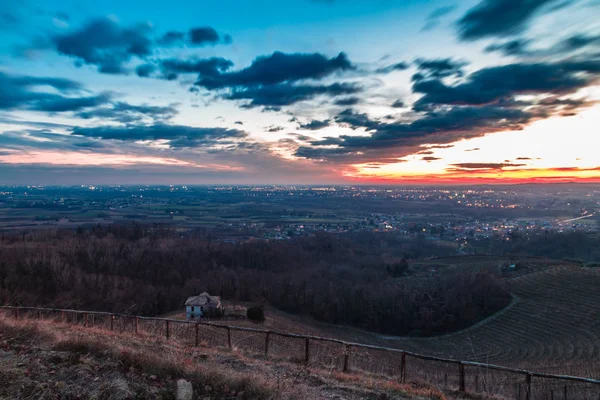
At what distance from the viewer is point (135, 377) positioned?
6.48 metres

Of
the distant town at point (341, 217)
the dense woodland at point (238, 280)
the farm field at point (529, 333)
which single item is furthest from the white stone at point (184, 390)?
the distant town at point (341, 217)

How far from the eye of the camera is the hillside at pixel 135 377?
A: 5836 mm

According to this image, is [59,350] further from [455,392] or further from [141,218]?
[141,218]

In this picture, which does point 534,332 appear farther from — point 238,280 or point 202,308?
point 238,280

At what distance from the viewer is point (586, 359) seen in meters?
22.1

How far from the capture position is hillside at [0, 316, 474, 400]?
5836 mm

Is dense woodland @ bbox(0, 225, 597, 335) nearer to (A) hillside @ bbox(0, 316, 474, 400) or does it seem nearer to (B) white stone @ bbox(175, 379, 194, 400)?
(A) hillside @ bbox(0, 316, 474, 400)

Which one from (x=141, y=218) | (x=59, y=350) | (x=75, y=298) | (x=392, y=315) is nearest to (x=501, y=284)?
(x=392, y=315)

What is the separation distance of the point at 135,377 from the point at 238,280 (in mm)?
45850

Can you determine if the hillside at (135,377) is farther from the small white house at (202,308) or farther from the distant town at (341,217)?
the distant town at (341,217)

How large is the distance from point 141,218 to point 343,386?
12159cm

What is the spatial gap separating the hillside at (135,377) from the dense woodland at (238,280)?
2350 centimetres

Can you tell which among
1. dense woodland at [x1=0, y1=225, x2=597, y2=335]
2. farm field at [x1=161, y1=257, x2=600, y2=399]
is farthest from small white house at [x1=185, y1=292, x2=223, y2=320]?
dense woodland at [x1=0, y1=225, x2=597, y2=335]

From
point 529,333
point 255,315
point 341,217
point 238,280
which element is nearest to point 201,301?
point 255,315
